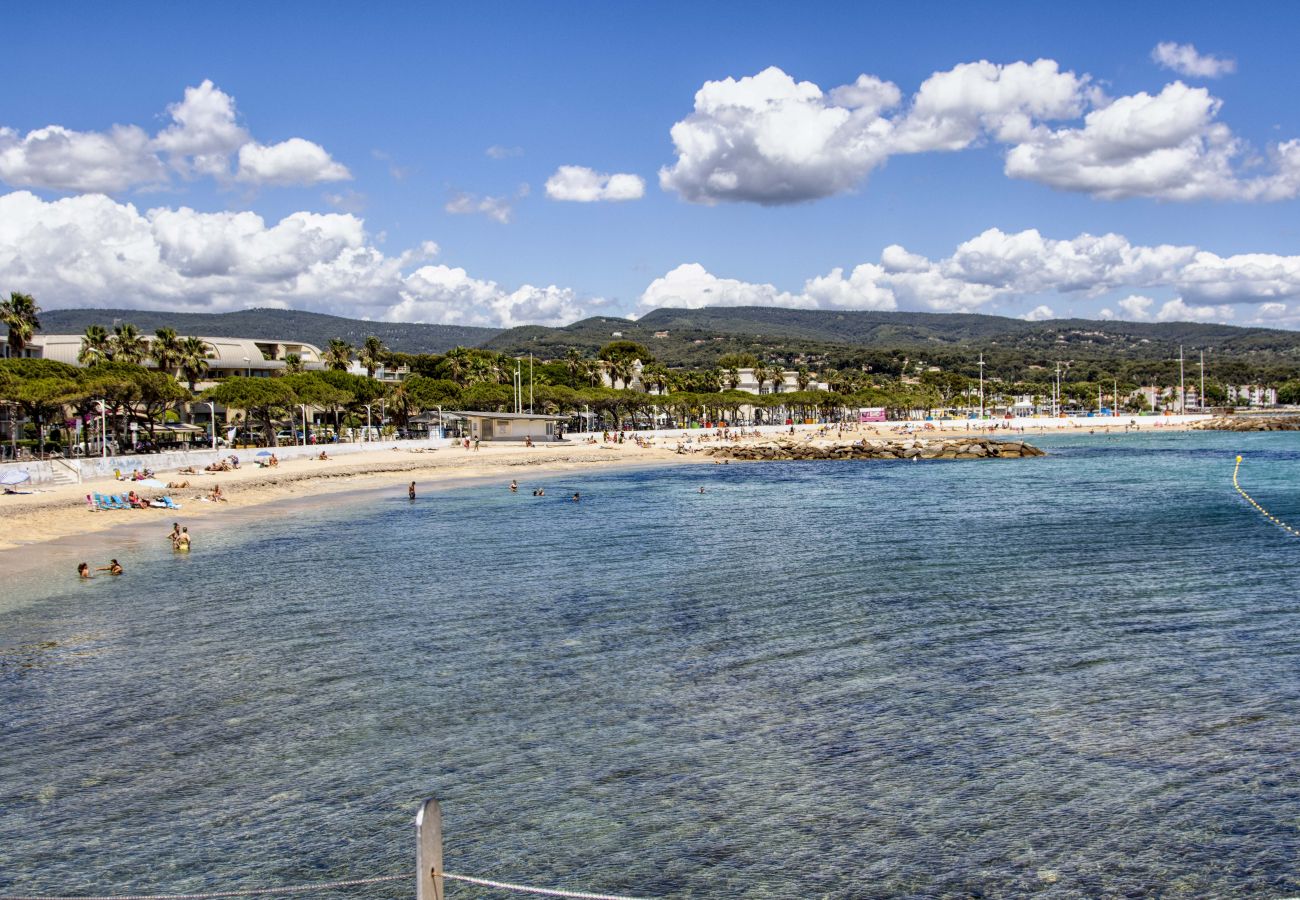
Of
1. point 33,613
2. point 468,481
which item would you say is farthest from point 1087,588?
point 468,481

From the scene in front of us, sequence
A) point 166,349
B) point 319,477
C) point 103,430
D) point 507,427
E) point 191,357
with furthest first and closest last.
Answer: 1. point 507,427
2. point 191,357
3. point 166,349
4. point 319,477
5. point 103,430

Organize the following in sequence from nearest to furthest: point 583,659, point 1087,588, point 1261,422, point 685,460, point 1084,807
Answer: point 1084,807 < point 583,659 < point 1087,588 < point 685,460 < point 1261,422

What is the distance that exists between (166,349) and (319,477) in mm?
26065

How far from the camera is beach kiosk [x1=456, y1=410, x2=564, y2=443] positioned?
8750 cm

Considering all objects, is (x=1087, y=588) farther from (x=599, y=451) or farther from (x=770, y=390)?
(x=770, y=390)

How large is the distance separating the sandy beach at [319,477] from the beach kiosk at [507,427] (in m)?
3.11

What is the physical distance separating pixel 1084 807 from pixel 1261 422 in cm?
15371

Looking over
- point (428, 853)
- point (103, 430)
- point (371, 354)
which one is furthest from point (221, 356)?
point (428, 853)

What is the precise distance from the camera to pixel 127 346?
69688 mm

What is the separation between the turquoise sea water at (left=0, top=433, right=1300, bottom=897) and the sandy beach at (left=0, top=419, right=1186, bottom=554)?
1000 cm

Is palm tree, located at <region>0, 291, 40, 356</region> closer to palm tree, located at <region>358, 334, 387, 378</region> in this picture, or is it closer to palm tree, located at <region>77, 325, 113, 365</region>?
palm tree, located at <region>77, 325, 113, 365</region>

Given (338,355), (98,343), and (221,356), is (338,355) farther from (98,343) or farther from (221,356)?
(98,343)

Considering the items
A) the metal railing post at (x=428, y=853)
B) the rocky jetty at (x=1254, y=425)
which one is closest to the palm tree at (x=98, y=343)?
the metal railing post at (x=428, y=853)

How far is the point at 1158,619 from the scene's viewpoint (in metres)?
19.1
